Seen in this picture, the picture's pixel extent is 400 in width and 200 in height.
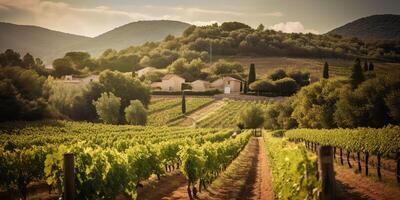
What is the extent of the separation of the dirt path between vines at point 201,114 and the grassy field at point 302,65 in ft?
136

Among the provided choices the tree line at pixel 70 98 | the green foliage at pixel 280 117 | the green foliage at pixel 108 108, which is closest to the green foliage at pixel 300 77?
the green foliage at pixel 280 117

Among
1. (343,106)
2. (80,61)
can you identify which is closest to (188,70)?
(80,61)

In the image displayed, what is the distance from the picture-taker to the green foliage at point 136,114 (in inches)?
3098

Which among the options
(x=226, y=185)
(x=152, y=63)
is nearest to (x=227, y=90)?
(x=152, y=63)

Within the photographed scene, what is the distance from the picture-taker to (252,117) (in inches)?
3334

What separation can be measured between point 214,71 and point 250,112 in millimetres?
65916

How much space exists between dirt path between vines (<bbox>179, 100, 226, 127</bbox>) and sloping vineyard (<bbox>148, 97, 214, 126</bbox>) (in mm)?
1287

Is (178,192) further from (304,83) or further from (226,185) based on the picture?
(304,83)

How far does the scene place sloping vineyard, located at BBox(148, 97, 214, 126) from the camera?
83938 millimetres

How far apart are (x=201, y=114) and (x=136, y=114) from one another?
45.4 feet

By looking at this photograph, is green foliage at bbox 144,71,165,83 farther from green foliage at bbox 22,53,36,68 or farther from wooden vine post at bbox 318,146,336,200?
wooden vine post at bbox 318,146,336,200

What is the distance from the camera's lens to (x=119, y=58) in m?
182

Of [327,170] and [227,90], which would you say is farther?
[227,90]

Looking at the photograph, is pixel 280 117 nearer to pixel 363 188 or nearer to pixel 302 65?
pixel 363 188
